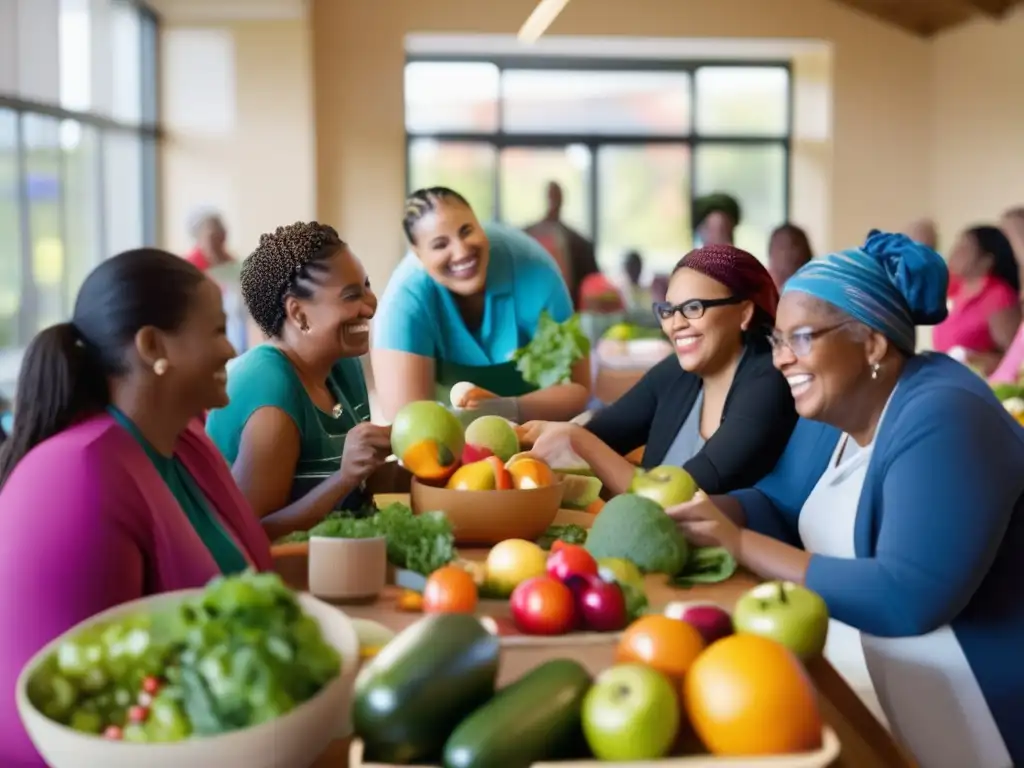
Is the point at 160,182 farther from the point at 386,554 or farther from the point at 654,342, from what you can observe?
the point at 386,554

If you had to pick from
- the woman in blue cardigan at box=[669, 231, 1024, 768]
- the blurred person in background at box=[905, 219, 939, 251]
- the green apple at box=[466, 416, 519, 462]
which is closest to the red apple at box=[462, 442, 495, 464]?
the green apple at box=[466, 416, 519, 462]

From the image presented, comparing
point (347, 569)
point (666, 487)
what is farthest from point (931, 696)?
point (347, 569)

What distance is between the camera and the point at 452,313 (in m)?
2.42

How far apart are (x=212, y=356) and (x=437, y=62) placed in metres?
9.24

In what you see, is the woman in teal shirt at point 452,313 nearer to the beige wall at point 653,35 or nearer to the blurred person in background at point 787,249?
the blurred person in background at point 787,249

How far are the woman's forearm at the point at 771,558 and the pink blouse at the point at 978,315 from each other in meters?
4.08

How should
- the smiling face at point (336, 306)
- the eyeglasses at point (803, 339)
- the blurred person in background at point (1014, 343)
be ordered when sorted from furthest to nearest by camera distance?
the blurred person in background at point (1014, 343) → the smiling face at point (336, 306) → the eyeglasses at point (803, 339)

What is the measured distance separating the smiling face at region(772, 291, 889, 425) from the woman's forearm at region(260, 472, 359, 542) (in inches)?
25.8

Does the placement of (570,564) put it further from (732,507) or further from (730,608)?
(732,507)

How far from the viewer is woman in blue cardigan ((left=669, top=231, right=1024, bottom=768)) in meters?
1.58

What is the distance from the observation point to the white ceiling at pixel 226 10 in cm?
879

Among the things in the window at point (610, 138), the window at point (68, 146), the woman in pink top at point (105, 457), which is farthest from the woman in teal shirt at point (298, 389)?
the window at point (610, 138)

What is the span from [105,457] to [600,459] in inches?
42.2

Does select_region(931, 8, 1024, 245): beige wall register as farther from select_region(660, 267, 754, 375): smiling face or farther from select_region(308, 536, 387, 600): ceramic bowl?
select_region(308, 536, 387, 600): ceramic bowl
